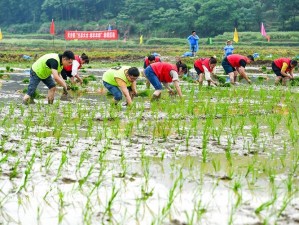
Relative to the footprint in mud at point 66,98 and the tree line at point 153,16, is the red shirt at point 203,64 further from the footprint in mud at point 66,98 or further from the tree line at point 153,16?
the tree line at point 153,16

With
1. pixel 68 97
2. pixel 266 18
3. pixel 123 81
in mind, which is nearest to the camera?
pixel 123 81

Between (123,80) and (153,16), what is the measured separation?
157 ft

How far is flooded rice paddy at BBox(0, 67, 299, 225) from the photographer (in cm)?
300

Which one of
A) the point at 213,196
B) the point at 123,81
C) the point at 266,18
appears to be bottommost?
the point at 213,196

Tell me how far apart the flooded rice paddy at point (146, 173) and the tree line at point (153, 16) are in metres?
43.5

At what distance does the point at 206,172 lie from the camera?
3.95m

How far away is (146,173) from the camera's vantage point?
3846 millimetres

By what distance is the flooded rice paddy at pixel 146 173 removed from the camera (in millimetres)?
3002

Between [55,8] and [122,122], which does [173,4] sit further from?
[122,122]

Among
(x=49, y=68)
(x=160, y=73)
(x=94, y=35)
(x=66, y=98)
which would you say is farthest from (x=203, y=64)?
(x=94, y=35)

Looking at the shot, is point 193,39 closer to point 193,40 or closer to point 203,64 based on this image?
point 193,40

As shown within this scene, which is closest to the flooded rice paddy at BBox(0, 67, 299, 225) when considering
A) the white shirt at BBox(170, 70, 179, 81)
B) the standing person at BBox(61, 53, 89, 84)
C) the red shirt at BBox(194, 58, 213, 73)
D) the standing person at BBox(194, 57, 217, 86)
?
the white shirt at BBox(170, 70, 179, 81)

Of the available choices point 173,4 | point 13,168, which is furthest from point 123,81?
point 173,4

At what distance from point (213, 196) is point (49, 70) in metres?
5.62
